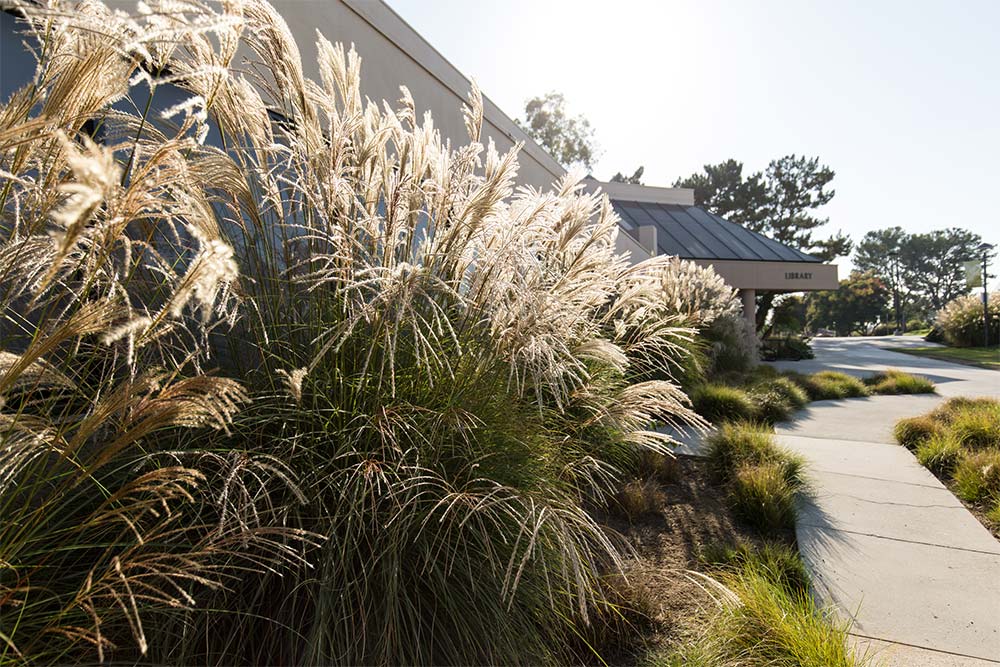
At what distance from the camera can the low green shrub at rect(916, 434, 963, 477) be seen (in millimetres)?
4348

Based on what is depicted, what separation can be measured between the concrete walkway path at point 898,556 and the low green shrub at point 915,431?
4.4 inches

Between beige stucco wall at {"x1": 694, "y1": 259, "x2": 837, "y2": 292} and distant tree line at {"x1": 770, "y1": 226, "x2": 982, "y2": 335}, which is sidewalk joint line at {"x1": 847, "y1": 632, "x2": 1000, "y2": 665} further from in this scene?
distant tree line at {"x1": 770, "y1": 226, "x2": 982, "y2": 335}

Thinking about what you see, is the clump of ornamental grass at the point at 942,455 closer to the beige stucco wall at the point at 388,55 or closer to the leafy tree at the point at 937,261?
the beige stucco wall at the point at 388,55

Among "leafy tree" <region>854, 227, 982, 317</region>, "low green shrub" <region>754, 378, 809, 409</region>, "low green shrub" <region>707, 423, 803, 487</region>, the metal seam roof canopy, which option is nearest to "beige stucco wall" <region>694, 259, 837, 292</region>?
the metal seam roof canopy

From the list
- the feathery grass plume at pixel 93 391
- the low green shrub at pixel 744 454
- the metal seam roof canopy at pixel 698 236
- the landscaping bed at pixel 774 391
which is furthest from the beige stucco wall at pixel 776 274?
the feathery grass plume at pixel 93 391

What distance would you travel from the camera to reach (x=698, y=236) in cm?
2025

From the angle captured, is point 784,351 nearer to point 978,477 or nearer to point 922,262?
point 978,477

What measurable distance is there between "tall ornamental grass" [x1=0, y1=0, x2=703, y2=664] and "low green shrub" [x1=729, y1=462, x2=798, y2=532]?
4.14 feet

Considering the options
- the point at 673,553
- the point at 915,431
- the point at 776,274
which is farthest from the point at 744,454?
the point at 776,274

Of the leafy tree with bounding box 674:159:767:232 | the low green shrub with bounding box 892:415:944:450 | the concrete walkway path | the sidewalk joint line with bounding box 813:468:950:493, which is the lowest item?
the concrete walkway path

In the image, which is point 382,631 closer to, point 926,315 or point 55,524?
point 55,524

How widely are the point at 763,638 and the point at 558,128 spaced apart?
3333 centimetres

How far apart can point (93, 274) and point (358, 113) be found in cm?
110

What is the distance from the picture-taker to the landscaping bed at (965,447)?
375 cm
